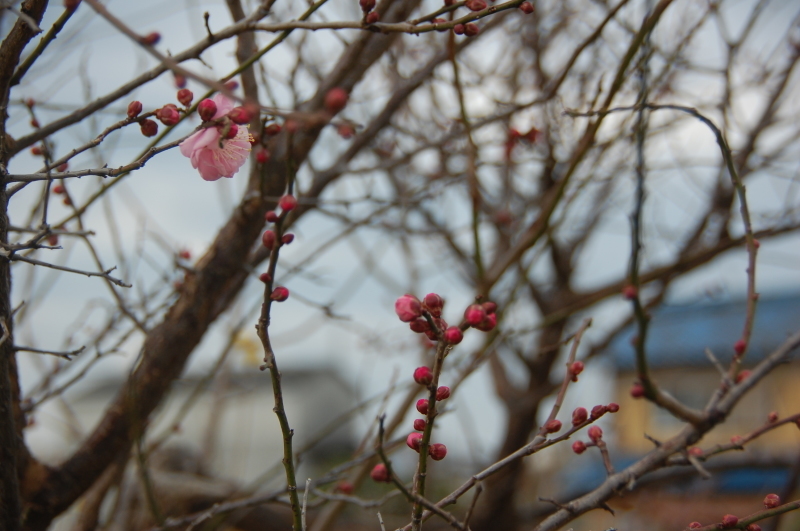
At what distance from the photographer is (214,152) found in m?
1.10

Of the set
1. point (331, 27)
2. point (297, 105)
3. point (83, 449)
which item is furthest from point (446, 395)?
point (297, 105)

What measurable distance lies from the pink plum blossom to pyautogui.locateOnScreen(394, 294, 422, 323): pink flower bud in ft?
1.17

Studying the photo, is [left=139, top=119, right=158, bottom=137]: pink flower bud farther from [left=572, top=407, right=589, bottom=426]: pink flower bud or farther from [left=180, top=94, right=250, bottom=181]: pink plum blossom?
[left=572, top=407, right=589, bottom=426]: pink flower bud

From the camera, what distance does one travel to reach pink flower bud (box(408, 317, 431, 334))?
2.93ft

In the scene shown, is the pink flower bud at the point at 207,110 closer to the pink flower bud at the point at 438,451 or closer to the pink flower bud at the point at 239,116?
the pink flower bud at the point at 239,116

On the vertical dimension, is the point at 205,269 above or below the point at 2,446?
above

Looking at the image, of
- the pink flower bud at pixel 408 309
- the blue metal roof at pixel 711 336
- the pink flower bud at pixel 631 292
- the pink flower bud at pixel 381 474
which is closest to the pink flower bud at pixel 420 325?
the pink flower bud at pixel 408 309

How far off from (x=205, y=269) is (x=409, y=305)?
1.21 meters

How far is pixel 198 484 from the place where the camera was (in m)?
3.30

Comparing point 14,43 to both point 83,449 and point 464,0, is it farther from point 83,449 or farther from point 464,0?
point 83,449

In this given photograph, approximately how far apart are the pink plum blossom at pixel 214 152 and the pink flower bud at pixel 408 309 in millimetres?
358

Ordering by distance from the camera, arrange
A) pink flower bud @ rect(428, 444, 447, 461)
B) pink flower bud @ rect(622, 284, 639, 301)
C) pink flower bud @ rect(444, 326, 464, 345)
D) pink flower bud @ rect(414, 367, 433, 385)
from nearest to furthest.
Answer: pink flower bud @ rect(444, 326, 464, 345) < pink flower bud @ rect(414, 367, 433, 385) < pink flower bud @ rect(428, 444, 447, 461) < pink flower bud @ rect(622, 284, 639, 301)

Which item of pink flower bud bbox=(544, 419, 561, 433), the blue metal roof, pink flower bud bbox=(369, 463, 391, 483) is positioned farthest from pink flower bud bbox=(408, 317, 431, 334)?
the blue metal roof

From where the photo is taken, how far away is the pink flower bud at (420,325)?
2.93ft
